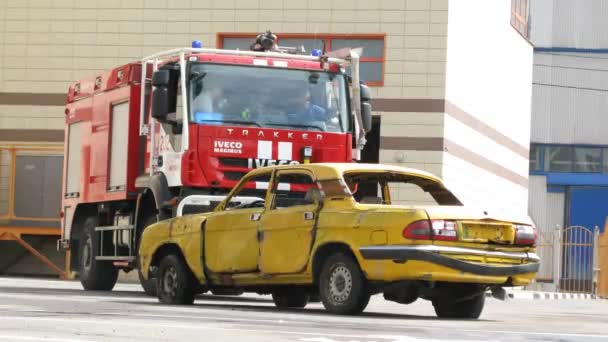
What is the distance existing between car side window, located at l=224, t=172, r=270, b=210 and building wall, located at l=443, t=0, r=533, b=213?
47.7ft

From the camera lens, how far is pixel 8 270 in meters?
35.8

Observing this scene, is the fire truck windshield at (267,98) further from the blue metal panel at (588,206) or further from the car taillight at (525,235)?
the blue metal panel at (588,206)

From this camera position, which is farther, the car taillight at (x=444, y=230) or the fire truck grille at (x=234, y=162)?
the fire truck grille at (x=234, y=162)

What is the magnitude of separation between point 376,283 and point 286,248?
4.36 feet

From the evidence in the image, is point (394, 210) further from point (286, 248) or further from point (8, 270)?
point (8, 270)

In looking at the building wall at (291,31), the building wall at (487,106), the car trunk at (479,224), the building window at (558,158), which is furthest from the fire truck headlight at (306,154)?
the building window at (558,158)

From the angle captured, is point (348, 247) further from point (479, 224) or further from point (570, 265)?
point (570, 265)

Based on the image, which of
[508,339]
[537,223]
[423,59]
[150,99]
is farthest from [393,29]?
[537,223]

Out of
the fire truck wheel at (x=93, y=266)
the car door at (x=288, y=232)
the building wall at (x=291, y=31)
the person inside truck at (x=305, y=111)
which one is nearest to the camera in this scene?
the car door at (x=288, y=232)

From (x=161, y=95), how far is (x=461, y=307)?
18.8 feet

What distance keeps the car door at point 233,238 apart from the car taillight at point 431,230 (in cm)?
222

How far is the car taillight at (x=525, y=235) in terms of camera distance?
1609 centimetres

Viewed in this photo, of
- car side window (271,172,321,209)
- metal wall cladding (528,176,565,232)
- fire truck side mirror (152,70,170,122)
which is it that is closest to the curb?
fire truck side mirror (152,70,170,122)

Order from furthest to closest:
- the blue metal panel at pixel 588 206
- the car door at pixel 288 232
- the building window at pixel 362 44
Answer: the blue metal panel at pixel 588 206
the building window at pixel 362 44
the car door at pixel 288 232
